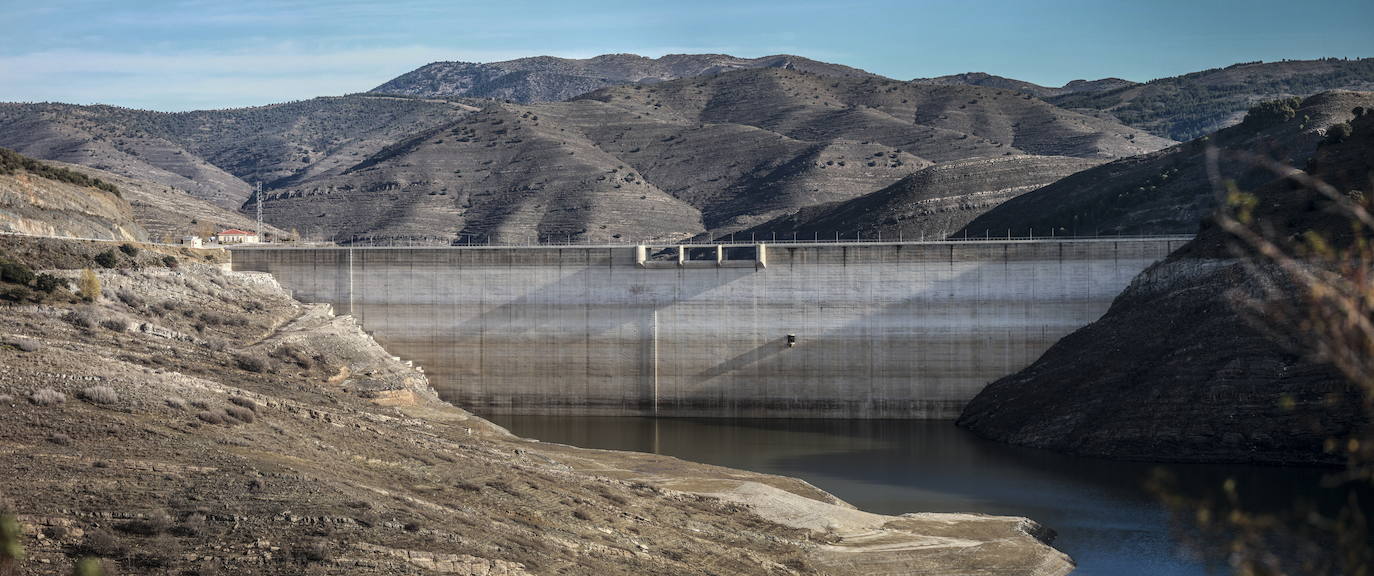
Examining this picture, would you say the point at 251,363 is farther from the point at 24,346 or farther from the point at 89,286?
the point at 24,346

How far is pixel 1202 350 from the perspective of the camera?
151 ft

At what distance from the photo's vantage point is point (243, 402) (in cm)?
3241

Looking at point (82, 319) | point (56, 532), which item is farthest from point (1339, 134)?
point (56, 532)

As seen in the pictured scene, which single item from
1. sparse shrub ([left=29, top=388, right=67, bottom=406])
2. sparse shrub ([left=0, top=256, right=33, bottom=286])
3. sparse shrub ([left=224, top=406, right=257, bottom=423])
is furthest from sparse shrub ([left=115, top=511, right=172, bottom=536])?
sparse shrub ([left=0, top=256, right=33, bottom=286])

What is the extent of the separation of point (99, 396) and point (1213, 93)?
176m

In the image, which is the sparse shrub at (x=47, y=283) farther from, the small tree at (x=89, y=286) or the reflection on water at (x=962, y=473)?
the reflection on water at (x=962, y=473)

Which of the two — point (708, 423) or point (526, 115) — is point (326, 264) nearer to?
point (708, 423)

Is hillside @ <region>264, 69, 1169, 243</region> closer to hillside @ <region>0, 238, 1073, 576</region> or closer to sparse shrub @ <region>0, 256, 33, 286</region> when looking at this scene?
sparse shrub @ <region>0, 256, 33, 286</region>

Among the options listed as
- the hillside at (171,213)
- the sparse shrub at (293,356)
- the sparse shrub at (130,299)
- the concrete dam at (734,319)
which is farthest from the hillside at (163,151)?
the sparse shrub at (293,356)

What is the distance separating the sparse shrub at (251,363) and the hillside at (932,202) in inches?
2095

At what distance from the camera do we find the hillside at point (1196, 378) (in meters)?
42.4

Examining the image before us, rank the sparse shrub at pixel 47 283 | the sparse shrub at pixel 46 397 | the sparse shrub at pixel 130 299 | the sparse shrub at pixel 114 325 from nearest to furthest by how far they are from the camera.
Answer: the sparse shrub at pixel 46 397, the sparse shrub at pixel 114 325, the sparse shrub at pixel 47 283, the sparse shrub at pixel 130 299

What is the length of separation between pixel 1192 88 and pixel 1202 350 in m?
152

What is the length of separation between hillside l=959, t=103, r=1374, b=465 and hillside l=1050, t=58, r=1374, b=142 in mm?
123465
